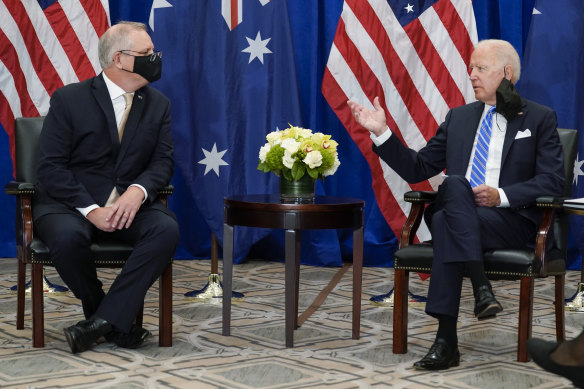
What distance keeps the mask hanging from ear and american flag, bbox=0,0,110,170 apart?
258 centimetres

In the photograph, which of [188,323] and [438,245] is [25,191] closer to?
[188,323]

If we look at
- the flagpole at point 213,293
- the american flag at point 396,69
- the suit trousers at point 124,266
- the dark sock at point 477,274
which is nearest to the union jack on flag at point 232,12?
the american flag at point 396,69

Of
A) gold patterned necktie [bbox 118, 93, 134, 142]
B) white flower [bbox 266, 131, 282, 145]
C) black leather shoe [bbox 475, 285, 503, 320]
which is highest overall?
gold patterned necktie [bbox 118, 93, 134, 142]

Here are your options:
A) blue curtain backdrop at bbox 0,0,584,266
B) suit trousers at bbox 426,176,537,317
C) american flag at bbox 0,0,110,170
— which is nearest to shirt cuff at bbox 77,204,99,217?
suit trousers at bbox 426,176,537,317

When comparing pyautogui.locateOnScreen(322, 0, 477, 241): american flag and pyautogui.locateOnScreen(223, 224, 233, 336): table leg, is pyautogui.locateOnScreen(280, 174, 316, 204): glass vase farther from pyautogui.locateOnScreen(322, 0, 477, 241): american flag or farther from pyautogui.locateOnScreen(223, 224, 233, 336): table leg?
pyautogui.locateOnScreen(322, 0, 477, 241): american flag

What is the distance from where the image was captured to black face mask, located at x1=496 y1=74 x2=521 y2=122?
380cm

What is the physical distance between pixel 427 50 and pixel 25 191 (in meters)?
2.72

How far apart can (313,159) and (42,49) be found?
7.89 feet

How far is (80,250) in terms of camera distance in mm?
3506

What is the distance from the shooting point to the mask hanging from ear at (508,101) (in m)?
3.80

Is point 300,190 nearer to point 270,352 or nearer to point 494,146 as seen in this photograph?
point 270,352

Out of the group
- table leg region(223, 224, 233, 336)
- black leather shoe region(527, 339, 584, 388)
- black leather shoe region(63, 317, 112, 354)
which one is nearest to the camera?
black leather shoe region(527, 339, 584, 388)

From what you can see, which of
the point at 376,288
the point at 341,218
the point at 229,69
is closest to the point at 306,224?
the point at 341,218

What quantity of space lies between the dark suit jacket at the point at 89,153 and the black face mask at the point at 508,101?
5.02 ft
